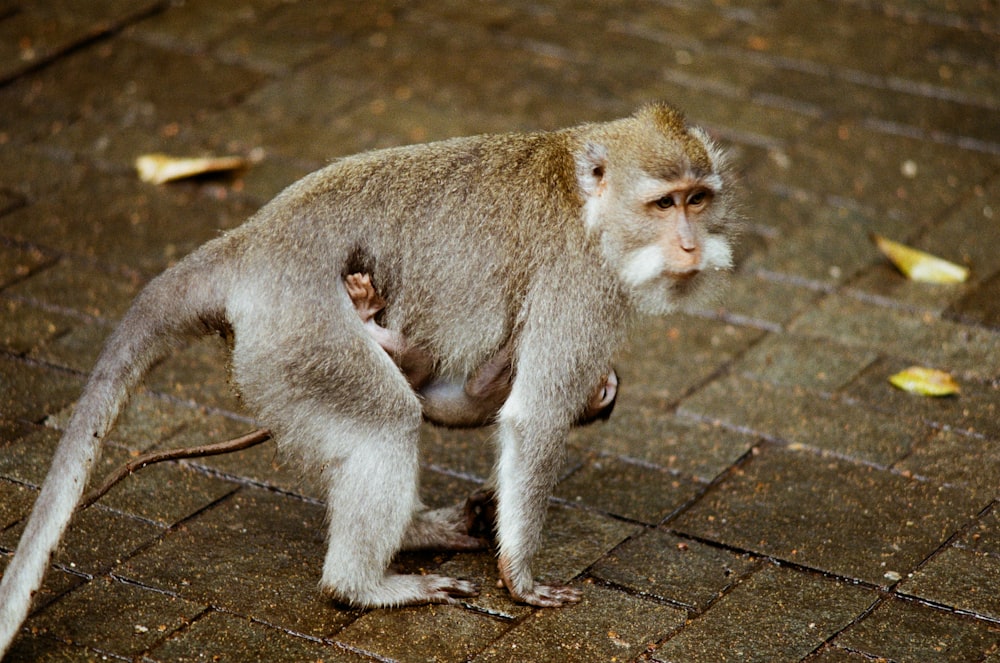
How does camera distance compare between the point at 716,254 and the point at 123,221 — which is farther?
the point at 123,221

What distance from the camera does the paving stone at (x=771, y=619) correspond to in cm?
436

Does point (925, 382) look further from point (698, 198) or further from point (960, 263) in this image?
point (698, 198)

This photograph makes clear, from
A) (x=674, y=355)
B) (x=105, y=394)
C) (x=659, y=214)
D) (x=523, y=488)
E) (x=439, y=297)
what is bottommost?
(x=674, y=355)

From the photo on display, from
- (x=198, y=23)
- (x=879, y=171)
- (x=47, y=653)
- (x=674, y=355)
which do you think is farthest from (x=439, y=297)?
(x=198, y=23)

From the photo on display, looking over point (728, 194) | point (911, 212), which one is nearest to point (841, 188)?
point (911, 212)

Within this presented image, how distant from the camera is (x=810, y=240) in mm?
6988

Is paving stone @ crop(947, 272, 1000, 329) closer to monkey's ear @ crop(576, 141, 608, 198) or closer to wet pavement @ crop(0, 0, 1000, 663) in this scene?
wet pavement @ crop(0, 0, 1000, 663)

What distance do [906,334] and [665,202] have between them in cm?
221

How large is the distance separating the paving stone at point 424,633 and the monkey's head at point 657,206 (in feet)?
→ 3.75

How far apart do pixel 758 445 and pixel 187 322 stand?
2341 mm

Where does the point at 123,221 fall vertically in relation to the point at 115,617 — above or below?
above

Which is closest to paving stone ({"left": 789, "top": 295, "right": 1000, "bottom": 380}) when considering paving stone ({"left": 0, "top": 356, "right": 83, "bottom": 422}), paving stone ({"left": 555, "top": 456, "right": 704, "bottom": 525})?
paving stone ({"left": 555, "top": 456, "right": 704, "bottom": 525})

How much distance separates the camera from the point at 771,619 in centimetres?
452

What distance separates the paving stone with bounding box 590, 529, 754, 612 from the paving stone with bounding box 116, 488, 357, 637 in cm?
95
